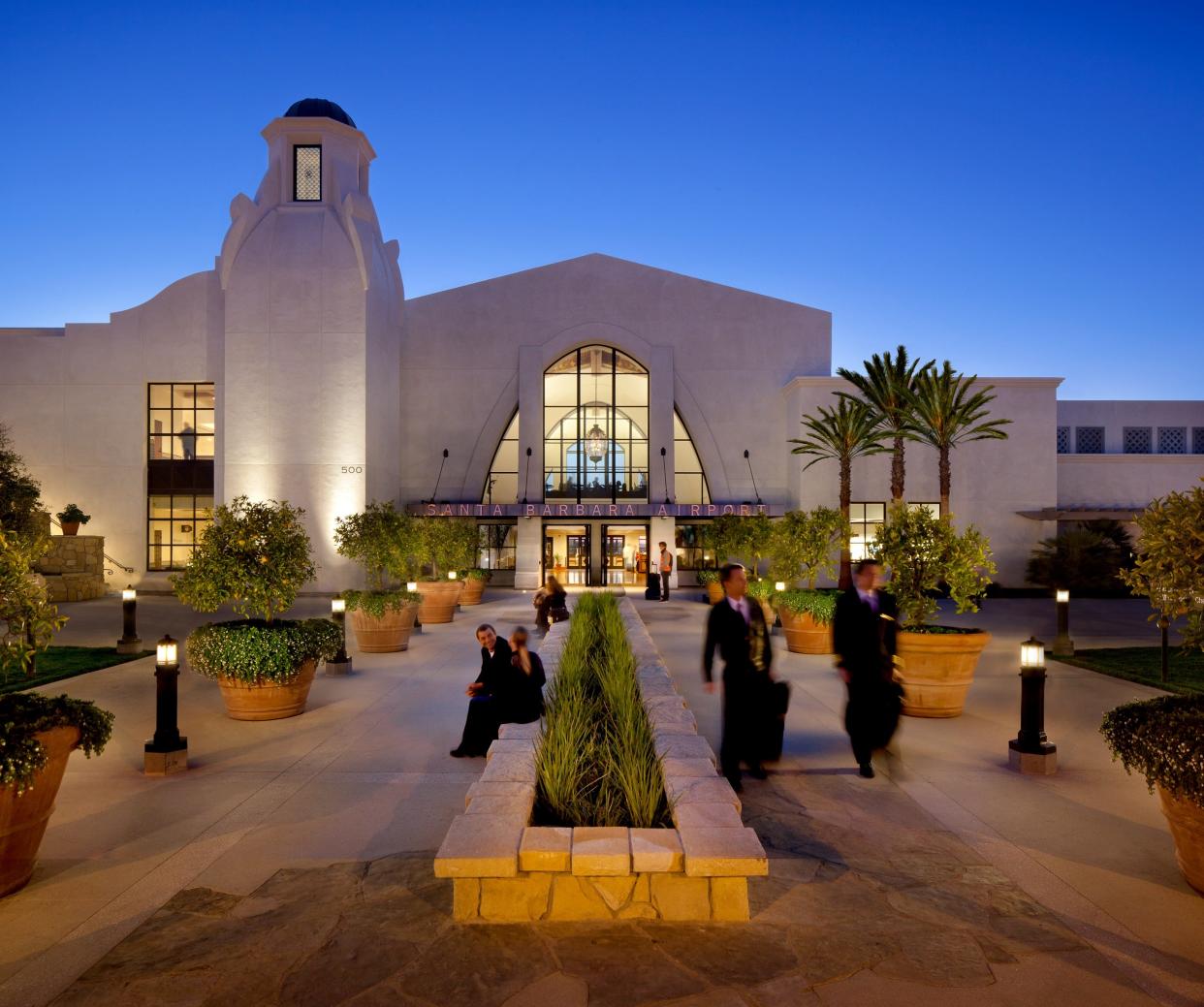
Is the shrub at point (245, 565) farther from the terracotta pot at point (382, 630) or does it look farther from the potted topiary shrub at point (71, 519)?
the potted topiary shrub at point (71, 519)

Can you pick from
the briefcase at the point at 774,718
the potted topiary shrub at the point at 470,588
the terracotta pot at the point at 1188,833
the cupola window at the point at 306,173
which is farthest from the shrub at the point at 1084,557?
the cupola window at the point at 306,173

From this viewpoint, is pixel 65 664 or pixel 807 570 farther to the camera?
pixel 807 570

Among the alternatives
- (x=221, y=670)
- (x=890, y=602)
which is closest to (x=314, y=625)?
(x=221, y=670)

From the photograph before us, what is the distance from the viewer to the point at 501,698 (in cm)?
737

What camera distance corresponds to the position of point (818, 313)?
35000 millimetres

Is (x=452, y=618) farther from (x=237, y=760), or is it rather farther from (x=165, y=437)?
(x=165, y=437)

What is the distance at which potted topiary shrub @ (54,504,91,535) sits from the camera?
1166 inches

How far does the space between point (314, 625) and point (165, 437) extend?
2684 cm

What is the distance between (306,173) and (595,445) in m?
16.2

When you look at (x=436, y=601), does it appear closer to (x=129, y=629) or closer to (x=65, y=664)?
(x=129, y=629)

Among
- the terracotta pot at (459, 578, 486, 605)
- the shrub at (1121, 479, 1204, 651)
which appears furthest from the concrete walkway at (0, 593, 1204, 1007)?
the terracotta pot at (459, 578, 486, 605)

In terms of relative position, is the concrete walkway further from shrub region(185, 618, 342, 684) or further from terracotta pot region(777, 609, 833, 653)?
terracotta pot region(777, 609, 833, 653)

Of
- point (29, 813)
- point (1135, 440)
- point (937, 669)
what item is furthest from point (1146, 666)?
point (1135, 440)

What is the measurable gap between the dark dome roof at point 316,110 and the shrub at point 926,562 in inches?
1173
